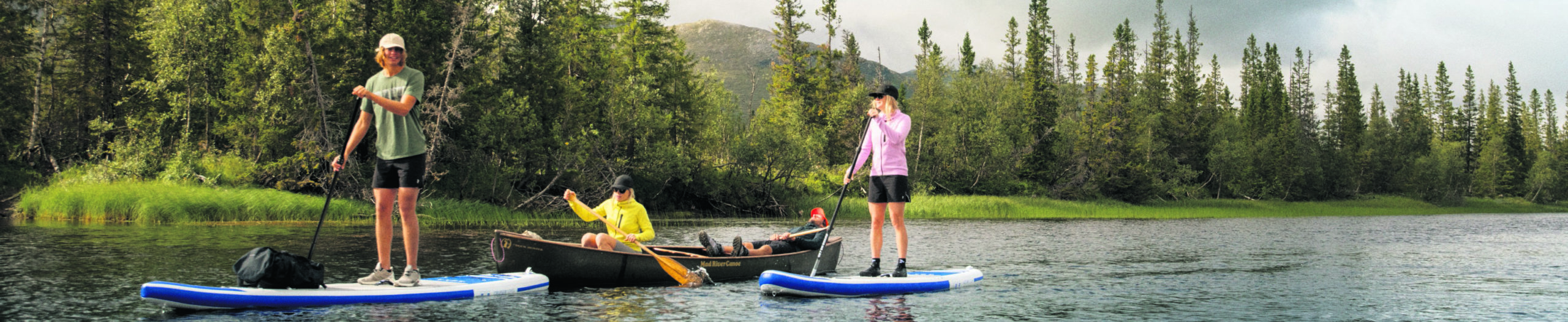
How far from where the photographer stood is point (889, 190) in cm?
984

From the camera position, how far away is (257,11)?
106ft

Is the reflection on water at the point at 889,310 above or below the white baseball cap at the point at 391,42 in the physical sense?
below

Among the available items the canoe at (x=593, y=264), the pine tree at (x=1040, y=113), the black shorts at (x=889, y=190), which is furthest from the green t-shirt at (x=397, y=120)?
the pine tree at (x=1040, y=113)

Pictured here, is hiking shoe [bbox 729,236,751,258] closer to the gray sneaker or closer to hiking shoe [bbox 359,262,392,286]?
the gray sneaker

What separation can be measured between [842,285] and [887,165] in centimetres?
138

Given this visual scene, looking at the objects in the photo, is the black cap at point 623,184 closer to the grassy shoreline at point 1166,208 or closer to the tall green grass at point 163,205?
the tall green grass at point 163,205

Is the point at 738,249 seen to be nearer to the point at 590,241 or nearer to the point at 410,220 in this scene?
the point at 590,241

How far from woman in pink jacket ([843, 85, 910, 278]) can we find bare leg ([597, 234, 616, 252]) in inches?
115

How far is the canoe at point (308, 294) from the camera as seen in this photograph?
765cm

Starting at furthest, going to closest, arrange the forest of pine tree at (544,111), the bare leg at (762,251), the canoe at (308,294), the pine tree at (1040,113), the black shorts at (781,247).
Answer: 1. the pine tree at (1040,113)
2. the forest of pine tree at (544,111)
3. the black shorts at (781,247)
4. the bare leg at (762,251)
5. the canoe at (308,294)

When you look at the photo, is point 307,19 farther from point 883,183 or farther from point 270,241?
point 883,183

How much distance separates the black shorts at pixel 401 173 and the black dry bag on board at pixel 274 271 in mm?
1015

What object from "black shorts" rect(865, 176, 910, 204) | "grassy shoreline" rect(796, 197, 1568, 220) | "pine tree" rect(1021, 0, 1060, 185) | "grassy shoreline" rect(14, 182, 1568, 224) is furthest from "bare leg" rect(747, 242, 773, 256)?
"pine tree" rect(1021, 0, 1060, 185)

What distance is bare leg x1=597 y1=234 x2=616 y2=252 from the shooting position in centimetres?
1068
